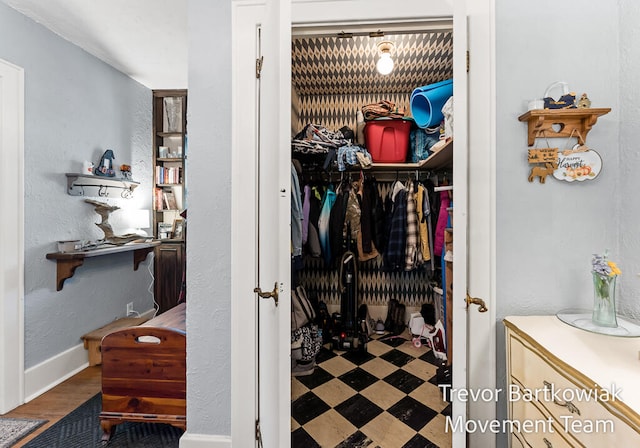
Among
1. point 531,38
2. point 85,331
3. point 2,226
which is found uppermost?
point 531,38

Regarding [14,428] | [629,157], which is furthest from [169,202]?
[629,157]

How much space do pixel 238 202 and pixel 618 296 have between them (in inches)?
63.3

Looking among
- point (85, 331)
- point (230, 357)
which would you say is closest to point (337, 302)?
point (230, 357)

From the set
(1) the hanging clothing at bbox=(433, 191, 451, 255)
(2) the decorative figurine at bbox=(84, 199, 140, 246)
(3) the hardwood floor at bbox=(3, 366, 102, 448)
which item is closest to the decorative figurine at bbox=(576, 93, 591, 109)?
(1) the hanging clothing at bbox=(433, 191, 451, 255)

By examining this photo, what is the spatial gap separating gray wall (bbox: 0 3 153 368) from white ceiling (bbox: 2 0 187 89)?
10 cm

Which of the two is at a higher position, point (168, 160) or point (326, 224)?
point (168, 160)

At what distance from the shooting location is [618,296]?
1.11 m

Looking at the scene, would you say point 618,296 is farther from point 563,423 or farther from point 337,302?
point 337,302

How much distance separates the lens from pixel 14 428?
1.62 metres

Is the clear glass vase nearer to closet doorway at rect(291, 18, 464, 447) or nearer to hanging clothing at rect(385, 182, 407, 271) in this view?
closet doorway at rect(291, 18, 464, 447)

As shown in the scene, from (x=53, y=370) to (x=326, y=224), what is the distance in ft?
7.57

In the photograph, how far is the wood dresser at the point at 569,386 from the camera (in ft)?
2.06

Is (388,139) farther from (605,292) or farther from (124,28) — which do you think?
(124,28)

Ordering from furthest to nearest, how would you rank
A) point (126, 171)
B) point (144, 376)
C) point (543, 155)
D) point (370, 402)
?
point (126, 171), point (370, 402), point (144, 376), point (543, 155)
